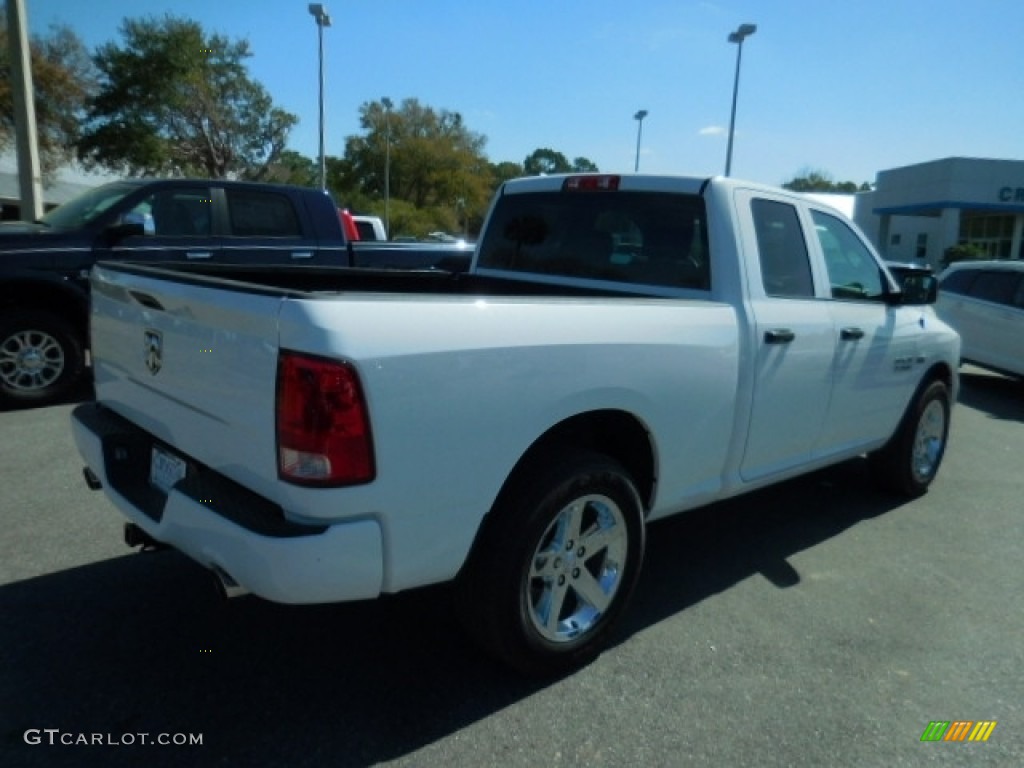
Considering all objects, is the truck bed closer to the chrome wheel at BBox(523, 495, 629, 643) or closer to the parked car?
the chrome wheel at BBox(523, 495, 629, 643)

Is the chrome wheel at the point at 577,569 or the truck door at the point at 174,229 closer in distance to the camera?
the chrome wheel at the point at 577,569

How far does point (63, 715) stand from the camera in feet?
8.23

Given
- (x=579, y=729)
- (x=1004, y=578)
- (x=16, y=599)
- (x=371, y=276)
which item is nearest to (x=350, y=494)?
(x=579, y=729)

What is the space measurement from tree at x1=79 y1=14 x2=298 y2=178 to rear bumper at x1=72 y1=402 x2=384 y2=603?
99.0ft

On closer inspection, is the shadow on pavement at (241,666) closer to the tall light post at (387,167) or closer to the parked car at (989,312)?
the parked car at (989,312)

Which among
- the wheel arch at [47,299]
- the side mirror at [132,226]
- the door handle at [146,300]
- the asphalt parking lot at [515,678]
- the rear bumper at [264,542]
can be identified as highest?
the side mirror at [132,226]

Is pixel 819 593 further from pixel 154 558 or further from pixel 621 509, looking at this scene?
pixel 154 558

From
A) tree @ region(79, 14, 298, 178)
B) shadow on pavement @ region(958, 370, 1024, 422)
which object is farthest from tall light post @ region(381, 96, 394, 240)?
shadow on pavement @ region(958, 370, 1024, 422)

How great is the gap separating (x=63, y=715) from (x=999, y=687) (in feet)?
11.0

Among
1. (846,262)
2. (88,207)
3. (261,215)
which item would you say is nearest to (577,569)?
(846,262)

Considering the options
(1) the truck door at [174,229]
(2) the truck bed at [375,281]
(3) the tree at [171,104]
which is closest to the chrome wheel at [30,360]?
(1) the truck door at [174,229]

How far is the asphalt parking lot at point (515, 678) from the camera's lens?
2488mm

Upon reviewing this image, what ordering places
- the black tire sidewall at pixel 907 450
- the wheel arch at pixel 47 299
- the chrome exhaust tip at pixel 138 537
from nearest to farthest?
the chrome exhaust tip at pixel 138 537 → the black tire sidewall at pixel 907 450 → the wheel arch at pixel 47 299

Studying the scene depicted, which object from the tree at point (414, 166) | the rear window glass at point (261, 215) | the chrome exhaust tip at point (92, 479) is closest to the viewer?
the chrome exhaust tip at point (92, 479)
